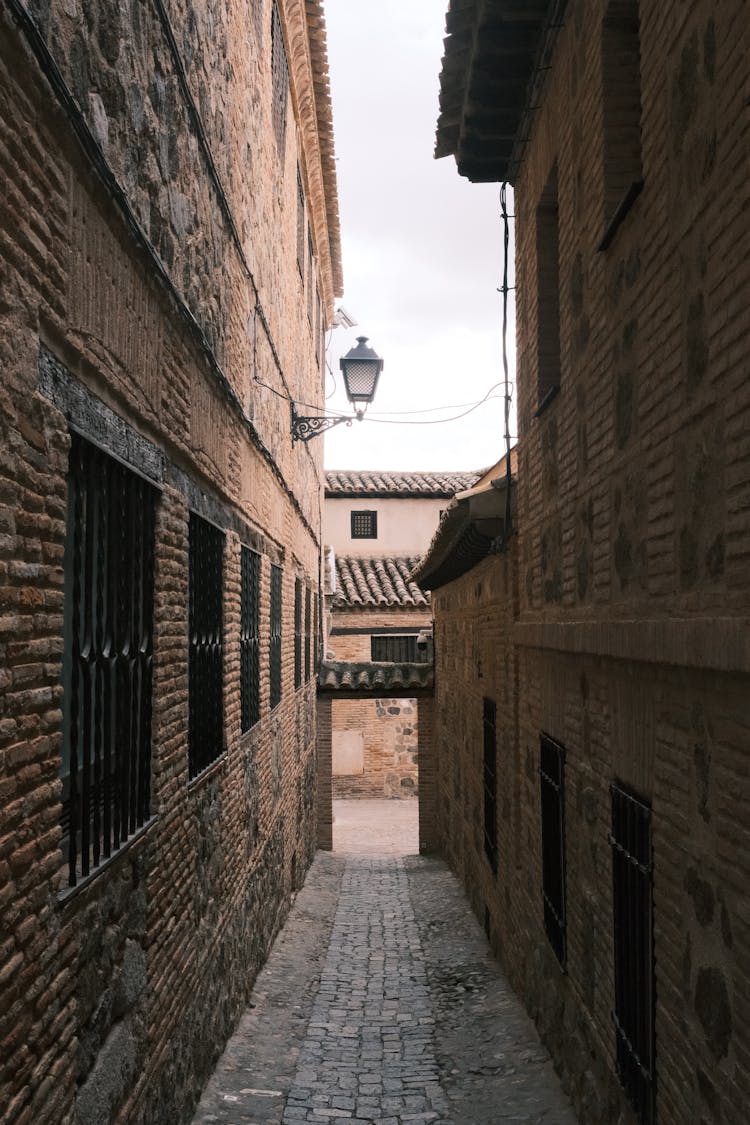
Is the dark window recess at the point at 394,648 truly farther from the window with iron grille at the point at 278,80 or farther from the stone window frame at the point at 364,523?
the window with iron grille at the point at 278,80

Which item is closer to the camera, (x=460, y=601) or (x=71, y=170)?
(x=71, y=170)

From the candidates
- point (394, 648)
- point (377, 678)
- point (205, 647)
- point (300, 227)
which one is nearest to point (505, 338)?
point (205, 647)

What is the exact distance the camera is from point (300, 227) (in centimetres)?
1323

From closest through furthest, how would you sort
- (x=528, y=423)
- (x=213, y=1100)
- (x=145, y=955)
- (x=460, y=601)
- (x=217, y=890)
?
(x=145, y=955) → (x=213, y=1100) → (x=217, y=890) → (x=528, y=423) → (x=460, y=601)

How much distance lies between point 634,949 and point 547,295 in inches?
168

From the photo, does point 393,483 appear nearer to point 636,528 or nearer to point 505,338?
point 505,338

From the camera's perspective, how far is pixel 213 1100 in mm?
5742

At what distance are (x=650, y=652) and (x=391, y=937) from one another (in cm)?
793

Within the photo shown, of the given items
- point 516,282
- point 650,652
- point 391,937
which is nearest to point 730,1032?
point 650,652

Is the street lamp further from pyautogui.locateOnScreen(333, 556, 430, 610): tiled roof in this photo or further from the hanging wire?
pyautogui.locateOnScreen(333, 556, 430, 610): tiled roof

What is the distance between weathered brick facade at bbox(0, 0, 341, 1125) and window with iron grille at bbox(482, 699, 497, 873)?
2.06 meters

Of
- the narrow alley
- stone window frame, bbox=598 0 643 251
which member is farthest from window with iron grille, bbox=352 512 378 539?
stone window frame, bbox=598 0 643 251

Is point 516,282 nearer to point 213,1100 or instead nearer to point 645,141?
point 645,141

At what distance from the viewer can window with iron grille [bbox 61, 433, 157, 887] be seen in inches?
141
